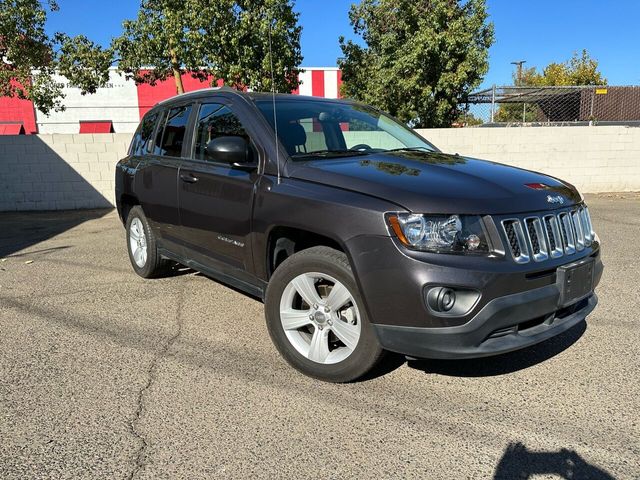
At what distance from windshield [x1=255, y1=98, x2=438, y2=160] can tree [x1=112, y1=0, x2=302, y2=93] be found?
10714 mm

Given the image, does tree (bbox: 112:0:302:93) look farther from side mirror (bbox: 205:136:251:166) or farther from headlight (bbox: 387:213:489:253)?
headlight (bbox: 387:213:489:253)

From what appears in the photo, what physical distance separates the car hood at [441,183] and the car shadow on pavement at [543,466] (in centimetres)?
120

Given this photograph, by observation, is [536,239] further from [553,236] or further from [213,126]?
[213,126]

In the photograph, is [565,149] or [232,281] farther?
[565,149]

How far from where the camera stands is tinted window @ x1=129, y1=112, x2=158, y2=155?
533 centimetres

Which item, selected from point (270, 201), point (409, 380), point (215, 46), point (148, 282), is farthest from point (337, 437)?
point (215, 46)

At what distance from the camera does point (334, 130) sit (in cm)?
417

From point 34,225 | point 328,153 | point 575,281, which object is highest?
point 328,153

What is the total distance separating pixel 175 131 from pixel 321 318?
2.63 m

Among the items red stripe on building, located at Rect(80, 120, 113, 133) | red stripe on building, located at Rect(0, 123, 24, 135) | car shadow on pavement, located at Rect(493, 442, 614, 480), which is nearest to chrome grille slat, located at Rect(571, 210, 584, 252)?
car shadow on pavement, located at Rect(493, 442, 614, 480)

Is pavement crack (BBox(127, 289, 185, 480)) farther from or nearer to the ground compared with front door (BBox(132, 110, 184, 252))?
nearer to the ground

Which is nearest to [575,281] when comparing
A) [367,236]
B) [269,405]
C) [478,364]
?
[478,364]

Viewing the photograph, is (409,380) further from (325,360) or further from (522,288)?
(522,288)

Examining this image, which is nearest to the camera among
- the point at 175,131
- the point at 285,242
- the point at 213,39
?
the point at 285,242
